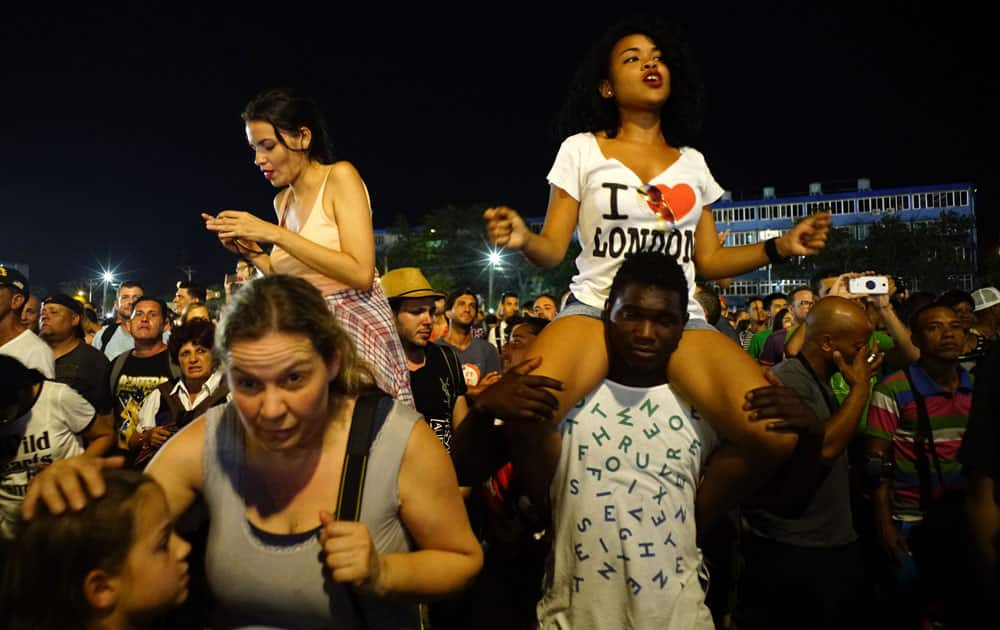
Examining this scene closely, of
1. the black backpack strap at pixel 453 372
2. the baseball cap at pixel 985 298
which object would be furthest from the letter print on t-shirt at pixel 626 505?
the baseball cap at pixel 985 298

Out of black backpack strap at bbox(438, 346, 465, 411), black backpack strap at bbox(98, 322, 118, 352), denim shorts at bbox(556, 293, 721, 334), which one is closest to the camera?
denim shorts at bbox(556, 293, 721, 334)

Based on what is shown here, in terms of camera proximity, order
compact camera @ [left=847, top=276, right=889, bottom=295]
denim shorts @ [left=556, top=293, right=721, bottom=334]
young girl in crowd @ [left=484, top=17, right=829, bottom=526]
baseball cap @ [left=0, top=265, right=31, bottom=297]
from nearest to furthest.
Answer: young girl in crowd @ [left=484, top=17, right=829, bottom=526], denim shorts @ [left=556, top=293, right=721, bottom=334], baseball cap @ [left=0, top=265, right=31, bottom=297], compact camera @ [left=847, top=276, right=889, bottom=295]

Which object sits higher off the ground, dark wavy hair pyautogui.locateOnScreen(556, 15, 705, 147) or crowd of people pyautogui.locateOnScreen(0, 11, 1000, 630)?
dark wavy hair pyautogui.locateOnScreen(556, 15, 705, 147)

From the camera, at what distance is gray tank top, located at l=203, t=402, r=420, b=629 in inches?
93.6

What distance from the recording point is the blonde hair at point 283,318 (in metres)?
2.37

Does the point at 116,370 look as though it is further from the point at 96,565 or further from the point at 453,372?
the point at 96,565

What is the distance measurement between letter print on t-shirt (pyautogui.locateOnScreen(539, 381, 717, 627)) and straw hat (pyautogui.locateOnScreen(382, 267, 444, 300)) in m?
3.17

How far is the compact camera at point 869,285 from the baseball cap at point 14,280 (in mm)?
6865

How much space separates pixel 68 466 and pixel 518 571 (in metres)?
2.61

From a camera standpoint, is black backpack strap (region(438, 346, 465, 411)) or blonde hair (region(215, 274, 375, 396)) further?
black backpack strap (region(438, 346, 465, 411))

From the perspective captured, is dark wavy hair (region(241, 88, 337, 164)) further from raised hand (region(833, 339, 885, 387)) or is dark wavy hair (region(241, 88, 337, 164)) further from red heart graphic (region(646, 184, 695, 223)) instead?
raised hand (region(833, 339, 885, 387))

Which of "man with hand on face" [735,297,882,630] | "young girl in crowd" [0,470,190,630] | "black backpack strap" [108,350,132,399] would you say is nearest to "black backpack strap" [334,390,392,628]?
"young girl in crowd" [0,470,190,630]

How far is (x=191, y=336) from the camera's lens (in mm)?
5656

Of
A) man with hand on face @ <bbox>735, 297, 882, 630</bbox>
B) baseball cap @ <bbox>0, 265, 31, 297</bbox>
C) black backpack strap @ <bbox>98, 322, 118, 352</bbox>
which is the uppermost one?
baseball cap @ <bbox>0, 265, 31, 297</bbox>
